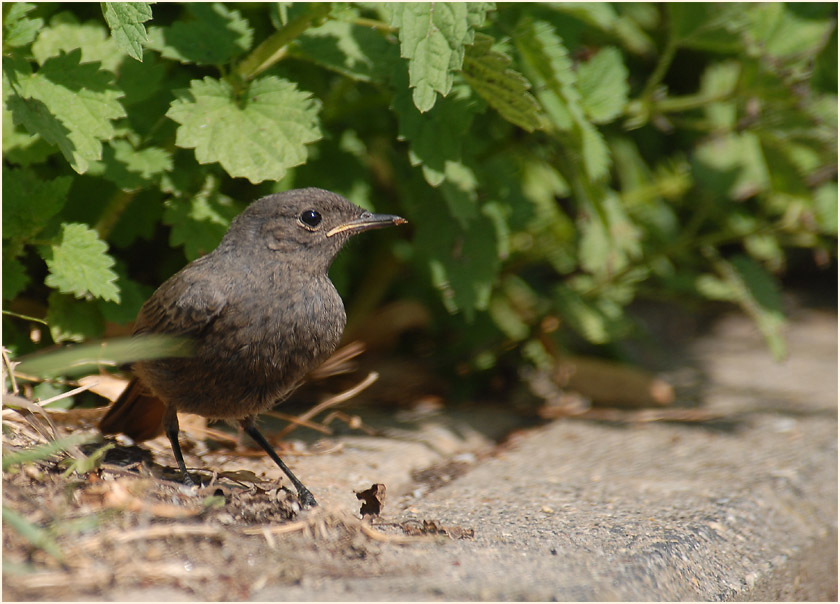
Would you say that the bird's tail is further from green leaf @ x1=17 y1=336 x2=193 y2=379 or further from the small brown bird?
green leaf @ x1=17 y1=336 x2=193 y2=379

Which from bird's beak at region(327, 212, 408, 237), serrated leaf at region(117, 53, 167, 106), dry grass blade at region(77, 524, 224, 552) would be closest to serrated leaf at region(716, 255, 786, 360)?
bird's beak at region(327, 212, 408, 237)

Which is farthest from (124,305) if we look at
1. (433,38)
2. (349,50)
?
(433,38)

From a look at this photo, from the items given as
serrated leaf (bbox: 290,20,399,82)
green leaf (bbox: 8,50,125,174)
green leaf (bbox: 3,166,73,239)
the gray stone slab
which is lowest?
the gray stone slab

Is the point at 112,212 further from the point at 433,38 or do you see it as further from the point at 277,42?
the point at 433,38

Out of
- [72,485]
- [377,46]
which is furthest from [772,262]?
[72,485]

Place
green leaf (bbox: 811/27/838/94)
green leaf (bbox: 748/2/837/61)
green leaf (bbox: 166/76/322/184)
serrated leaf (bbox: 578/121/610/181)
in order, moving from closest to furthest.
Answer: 1. green leaf (bbox: 166/76/322/184)
2. serrated leaf (bbox: 578/121/610/181)
3. green leaf (bbox: 811/27/838/94)
4. green leaf (bbox: 748/2/837/61)

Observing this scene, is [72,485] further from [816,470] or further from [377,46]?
[816,470]

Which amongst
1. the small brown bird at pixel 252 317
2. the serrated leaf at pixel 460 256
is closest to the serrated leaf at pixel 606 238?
the serrated leaf at pixel 460 256

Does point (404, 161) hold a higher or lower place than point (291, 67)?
lower
